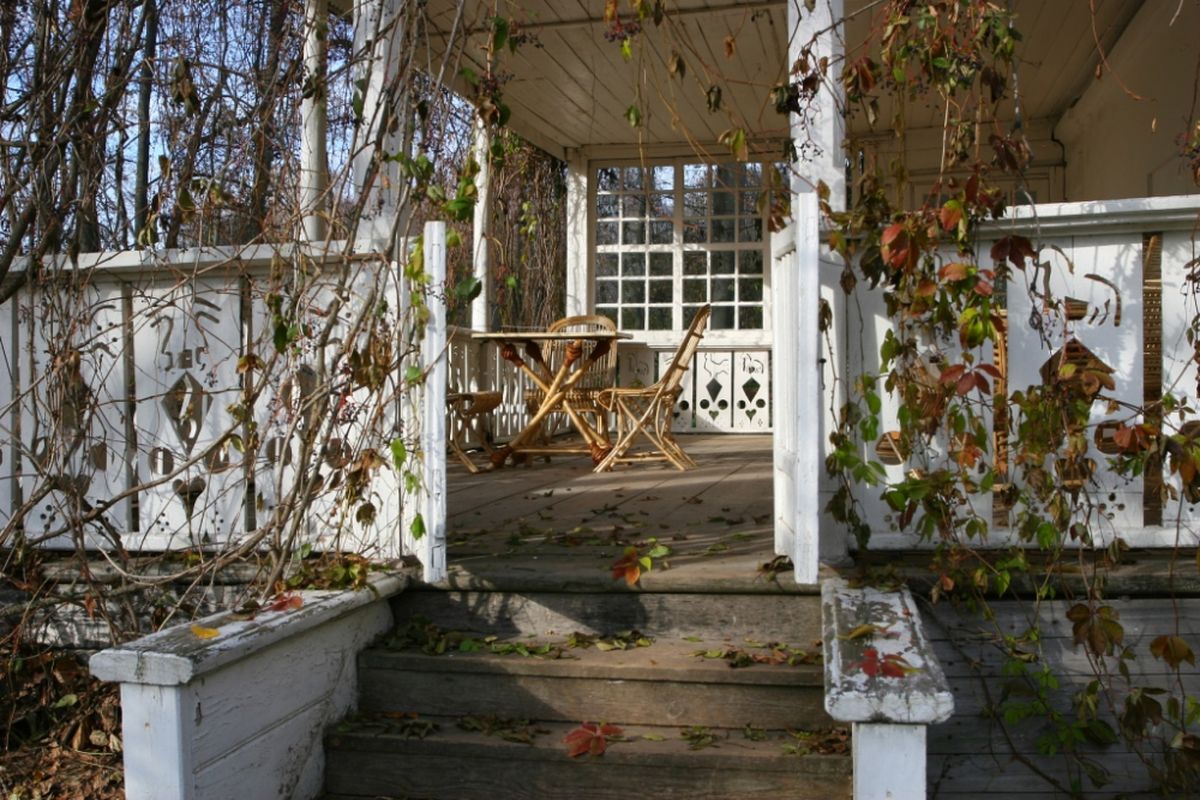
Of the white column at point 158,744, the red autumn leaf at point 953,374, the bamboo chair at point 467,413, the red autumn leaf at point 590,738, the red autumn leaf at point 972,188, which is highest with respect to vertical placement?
the red autumn leaf at point 972,188

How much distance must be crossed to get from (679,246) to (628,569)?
21.0 feet

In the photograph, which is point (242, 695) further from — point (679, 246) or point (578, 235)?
point (679, 246)

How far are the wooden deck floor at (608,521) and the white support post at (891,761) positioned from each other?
Result: 0.87 meters

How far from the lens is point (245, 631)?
2.59 meters

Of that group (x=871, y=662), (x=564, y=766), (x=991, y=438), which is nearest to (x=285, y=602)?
(x=564, y=766)

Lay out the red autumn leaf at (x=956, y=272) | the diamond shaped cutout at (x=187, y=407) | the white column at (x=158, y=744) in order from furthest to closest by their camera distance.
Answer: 1. the diamond shaped cutout at (x=187, y=407)
2. the red autumn leaf at (x=956, y=272)
3. the white column at (x=158, y=744)

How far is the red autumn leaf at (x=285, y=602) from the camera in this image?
2.78 meters

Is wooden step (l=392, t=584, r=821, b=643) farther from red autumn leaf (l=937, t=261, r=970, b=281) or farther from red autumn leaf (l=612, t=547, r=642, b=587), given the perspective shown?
red autumn leaf (l=937, t=261, r=970, b=281)

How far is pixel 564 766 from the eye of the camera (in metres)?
2.65

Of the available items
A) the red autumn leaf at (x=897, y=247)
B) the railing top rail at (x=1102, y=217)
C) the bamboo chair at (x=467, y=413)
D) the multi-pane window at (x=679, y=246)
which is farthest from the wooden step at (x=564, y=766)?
the multi-pane window at (x=679, y=246)

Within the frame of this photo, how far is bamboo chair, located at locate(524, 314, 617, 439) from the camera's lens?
6.63m

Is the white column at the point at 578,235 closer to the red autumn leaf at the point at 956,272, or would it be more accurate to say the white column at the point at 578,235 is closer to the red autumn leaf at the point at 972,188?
the red autumn leaf at the point at 972,188

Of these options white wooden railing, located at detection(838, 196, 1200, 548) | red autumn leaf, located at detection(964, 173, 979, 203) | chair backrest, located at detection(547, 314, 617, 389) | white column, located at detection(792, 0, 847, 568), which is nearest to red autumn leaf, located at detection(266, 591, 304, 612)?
white column, located at detection(792, 0, 847, 568)

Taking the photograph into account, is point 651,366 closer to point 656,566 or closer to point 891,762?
point 656,566
